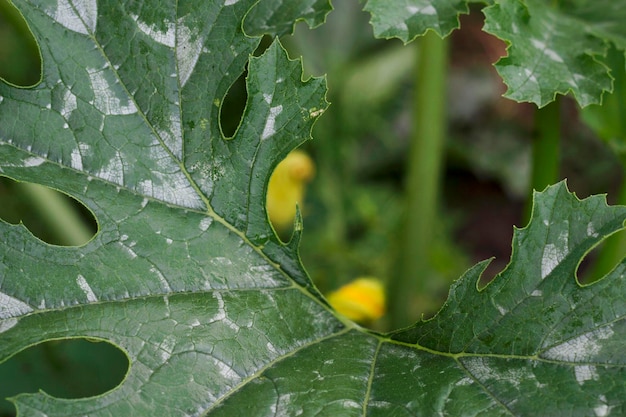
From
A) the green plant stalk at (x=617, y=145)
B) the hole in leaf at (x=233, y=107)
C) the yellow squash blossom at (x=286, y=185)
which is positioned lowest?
the green plant stalk at (x=617, y=145)

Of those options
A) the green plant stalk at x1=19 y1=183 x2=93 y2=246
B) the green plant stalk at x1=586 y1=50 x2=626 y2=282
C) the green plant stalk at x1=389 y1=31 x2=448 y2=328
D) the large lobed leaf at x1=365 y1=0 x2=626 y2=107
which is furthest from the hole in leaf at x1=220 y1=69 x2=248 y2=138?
the large lobed leaf at x1=365 y1=0 x2=626 y2=107

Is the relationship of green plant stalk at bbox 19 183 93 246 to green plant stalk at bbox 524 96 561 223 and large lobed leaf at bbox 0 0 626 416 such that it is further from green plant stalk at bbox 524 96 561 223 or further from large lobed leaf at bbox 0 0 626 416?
green plant stalk at bbox 524 96 561 223

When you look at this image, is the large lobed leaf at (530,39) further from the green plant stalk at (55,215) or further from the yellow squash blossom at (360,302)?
the green plant stalk at (55,215)

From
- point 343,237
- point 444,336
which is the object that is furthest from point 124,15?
point 343,237

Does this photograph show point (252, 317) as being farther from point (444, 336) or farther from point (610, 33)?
point (610, 33)

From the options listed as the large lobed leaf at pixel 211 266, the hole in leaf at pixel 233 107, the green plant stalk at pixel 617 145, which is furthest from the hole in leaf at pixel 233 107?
the large lobed leaf at pixel 211 266
